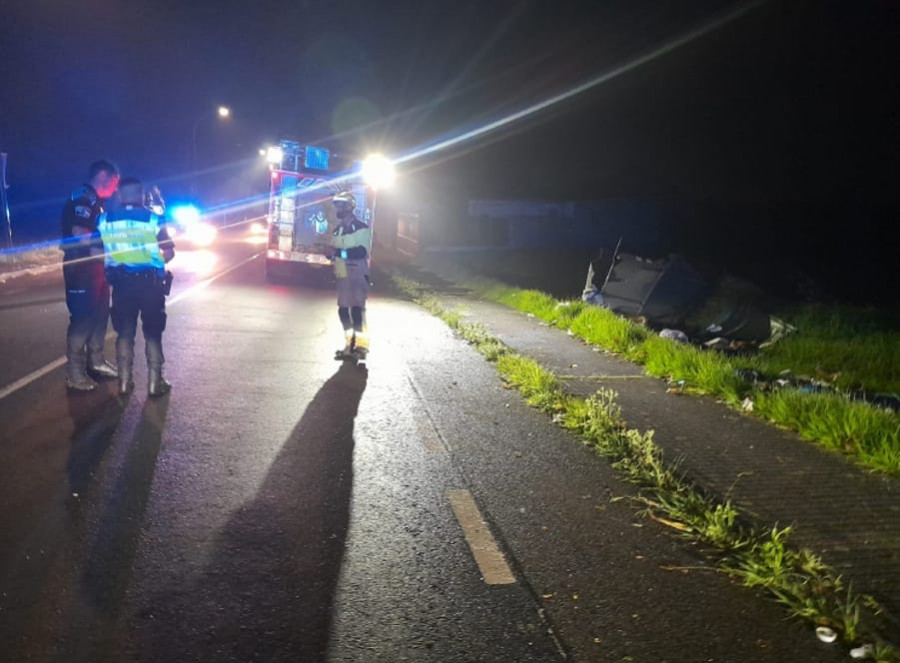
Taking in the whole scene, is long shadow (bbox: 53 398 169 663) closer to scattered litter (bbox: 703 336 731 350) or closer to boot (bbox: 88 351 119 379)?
boot (bbox: 88 351 119 379)

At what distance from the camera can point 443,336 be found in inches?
444

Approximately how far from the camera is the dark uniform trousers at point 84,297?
697cm

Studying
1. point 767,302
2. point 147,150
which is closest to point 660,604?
point 767,302

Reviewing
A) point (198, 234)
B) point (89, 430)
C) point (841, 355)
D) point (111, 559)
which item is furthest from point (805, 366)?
point (198, 234)

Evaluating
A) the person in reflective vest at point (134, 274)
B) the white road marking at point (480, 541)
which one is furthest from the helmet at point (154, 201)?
the white road marking at point (480, 541)

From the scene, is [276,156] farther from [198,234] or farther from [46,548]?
[198,234]

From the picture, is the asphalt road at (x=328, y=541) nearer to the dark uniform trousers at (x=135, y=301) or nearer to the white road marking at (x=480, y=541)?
the white road marking at (x=480, y=541)

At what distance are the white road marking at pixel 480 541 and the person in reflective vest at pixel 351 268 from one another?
4.53 metres

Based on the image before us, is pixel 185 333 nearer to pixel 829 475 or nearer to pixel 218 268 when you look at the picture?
pixel 829 475

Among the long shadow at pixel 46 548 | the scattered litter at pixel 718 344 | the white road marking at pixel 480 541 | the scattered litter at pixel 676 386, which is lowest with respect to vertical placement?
the long shadow at pixel 46 548

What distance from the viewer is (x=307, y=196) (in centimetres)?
1683

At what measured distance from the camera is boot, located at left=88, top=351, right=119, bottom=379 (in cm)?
732

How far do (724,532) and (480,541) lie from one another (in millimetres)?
1393

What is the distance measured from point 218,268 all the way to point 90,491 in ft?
57.1
